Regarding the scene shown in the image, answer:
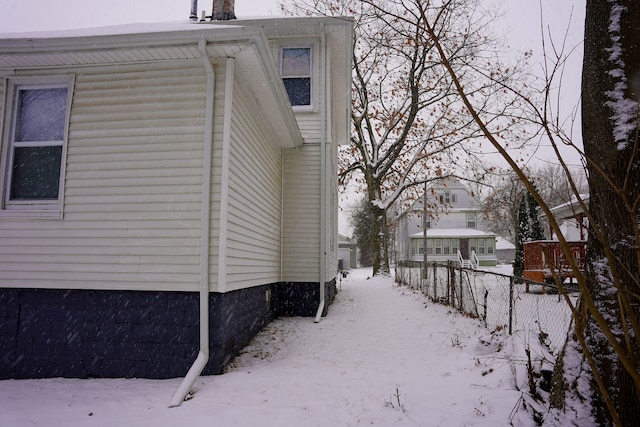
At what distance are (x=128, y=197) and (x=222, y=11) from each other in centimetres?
637

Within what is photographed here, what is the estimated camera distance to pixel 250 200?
20.5 feet

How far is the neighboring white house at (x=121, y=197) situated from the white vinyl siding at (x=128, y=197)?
0.01 m

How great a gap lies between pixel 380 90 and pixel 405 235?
1067 inches

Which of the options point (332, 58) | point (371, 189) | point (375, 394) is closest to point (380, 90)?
point (371, 189)

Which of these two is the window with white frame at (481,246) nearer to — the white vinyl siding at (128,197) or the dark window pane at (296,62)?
the dark window pane at (296,62)

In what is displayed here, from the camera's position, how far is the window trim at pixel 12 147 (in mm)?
5062

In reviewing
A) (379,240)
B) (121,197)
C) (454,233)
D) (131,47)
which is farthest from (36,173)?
(454,233)

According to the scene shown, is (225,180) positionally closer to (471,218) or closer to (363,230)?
(471,218)

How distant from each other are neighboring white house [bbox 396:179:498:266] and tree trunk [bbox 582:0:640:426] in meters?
34.7

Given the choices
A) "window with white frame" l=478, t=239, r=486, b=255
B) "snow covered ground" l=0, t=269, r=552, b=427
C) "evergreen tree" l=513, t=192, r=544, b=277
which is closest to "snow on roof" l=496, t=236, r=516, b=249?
"window with white frame" l=478, t=239, r=486, b=255

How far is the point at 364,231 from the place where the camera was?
48.6 m

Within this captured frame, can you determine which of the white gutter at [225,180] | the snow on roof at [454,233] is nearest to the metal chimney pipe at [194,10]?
the white gutter at [225,180]

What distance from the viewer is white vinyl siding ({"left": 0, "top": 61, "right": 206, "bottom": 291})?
4910 mm

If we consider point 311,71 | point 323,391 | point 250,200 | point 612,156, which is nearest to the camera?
point 612,156
